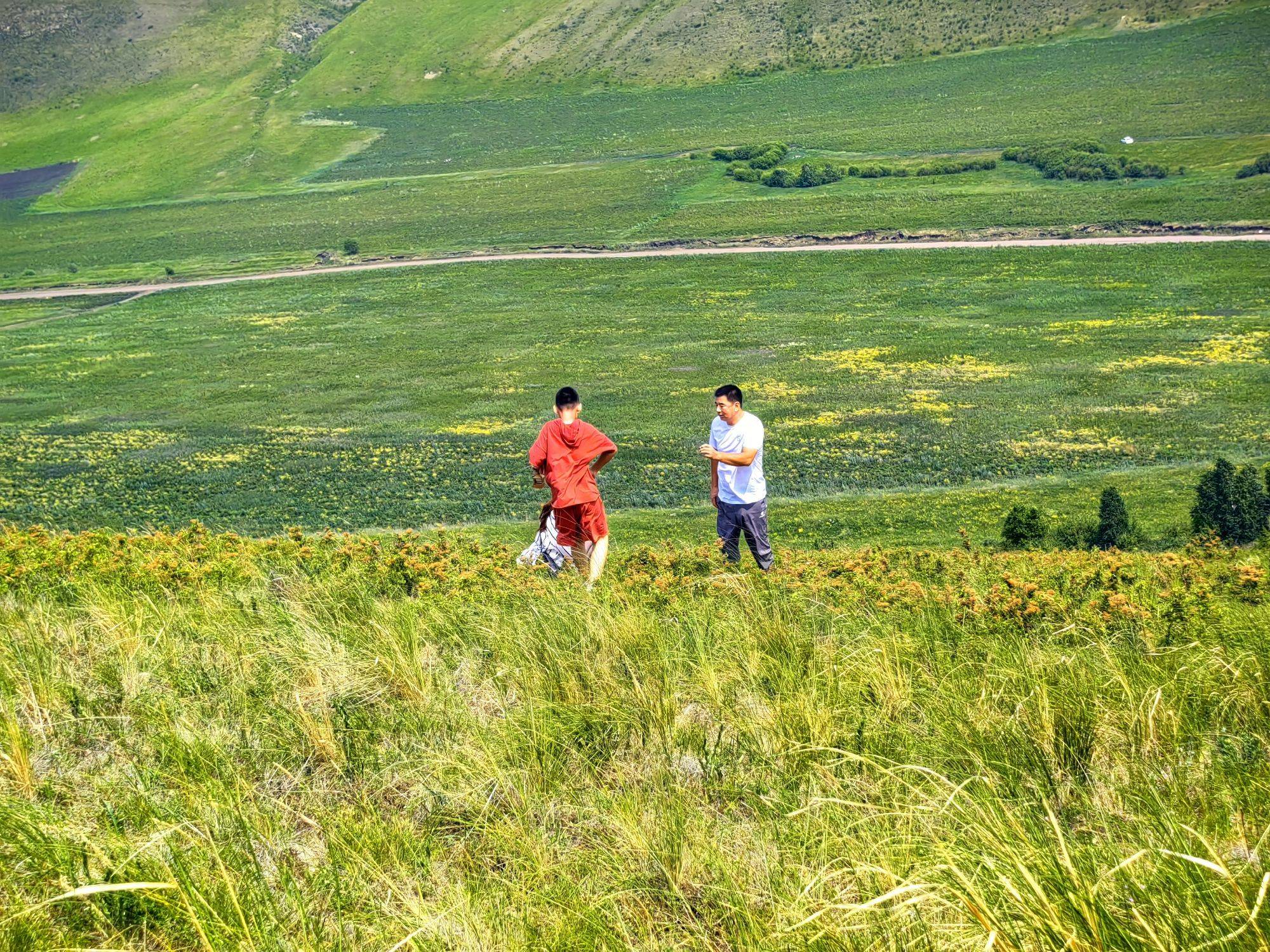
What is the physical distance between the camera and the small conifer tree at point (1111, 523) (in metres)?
18.0

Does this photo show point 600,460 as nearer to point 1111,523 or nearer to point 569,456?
point 569,456

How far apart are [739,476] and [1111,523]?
29.4 ft

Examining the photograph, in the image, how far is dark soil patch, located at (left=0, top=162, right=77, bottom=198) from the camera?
111 metres

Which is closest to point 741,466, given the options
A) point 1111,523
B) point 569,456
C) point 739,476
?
point 739,476

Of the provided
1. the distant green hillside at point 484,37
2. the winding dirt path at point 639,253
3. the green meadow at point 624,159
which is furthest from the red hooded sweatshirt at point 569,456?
the distant green hillside at point 484,37

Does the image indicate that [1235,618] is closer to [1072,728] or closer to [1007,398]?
[1072,728]

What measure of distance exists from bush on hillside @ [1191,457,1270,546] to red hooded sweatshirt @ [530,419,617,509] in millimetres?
11230

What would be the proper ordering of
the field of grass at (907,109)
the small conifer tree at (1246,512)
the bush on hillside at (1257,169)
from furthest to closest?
1. the field of grass at (907,109)
2. the bush on hillside at (1257,169)
3. the small conifer tree at (1246,512)

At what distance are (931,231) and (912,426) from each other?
36.4 metres

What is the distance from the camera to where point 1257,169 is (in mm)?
65062

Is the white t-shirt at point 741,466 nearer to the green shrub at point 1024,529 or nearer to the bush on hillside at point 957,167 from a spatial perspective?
the green shrub at point 1024,529

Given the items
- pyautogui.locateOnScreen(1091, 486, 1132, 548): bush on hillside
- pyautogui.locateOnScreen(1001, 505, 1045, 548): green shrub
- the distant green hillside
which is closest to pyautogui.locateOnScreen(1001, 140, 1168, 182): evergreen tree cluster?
the distant green hillside

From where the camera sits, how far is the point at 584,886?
3.86 metres

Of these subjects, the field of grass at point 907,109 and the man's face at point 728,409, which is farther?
the field of grass at point 907,109
